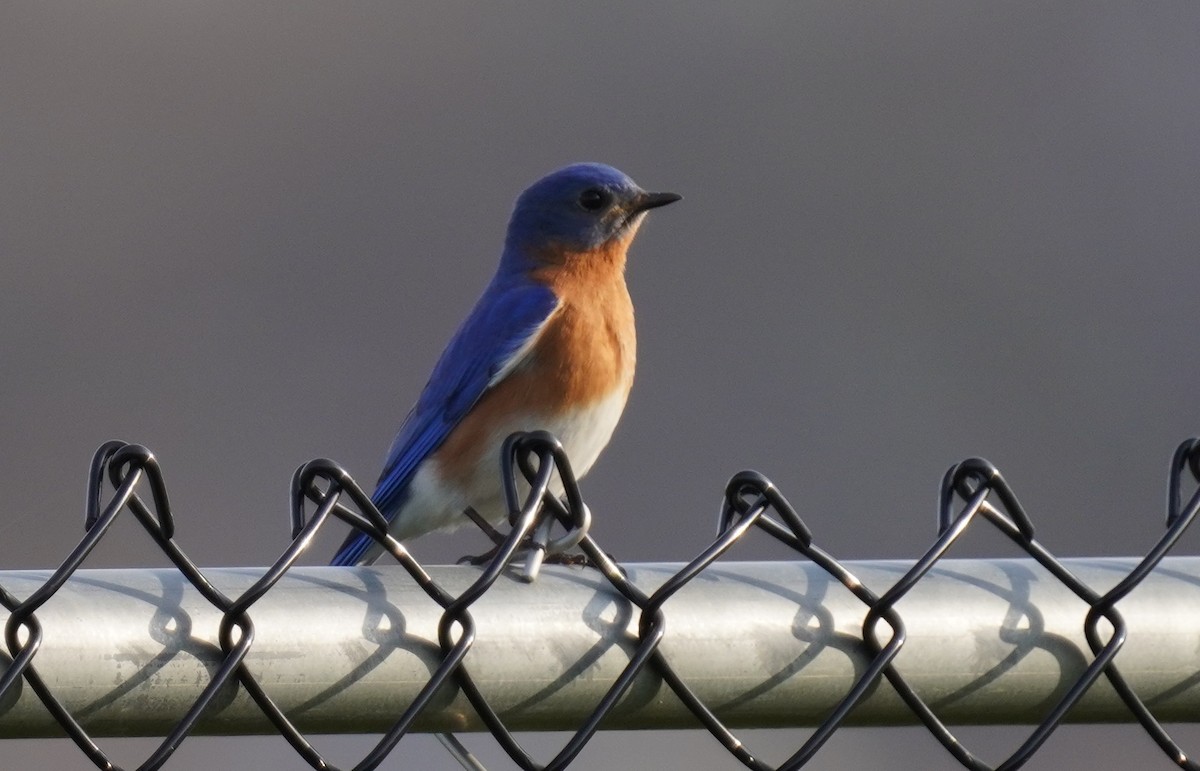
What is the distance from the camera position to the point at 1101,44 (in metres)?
7.21

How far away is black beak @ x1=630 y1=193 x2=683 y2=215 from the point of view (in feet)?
12.0

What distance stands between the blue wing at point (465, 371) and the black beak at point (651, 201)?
0.31 metres

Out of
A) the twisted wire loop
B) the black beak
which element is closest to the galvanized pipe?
the twisted wire loop

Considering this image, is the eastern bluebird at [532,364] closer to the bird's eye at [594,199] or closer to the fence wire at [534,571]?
the bird's eye at [594,199]

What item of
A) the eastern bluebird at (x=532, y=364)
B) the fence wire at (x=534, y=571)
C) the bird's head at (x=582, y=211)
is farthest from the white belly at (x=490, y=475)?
the fence wire at (x=534, y=571)

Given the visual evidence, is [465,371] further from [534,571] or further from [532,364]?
[534,571]

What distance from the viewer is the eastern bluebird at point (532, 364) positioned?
328 cm

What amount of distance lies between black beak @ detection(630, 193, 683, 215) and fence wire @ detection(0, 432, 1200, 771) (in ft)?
6.56

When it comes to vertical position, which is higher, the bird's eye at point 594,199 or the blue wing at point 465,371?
the bird's eye at point 594,199

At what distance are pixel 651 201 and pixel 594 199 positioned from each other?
130 mm

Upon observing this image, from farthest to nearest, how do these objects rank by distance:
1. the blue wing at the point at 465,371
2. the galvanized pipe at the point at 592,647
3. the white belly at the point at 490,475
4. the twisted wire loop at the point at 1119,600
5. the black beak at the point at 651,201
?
the black beak at the point at 651,201
the blue wing at the point at 465,371
the white belly at the point at 490,475
the twisted wire loop at the point at 1119,600
the galvanized pipe at the point at 592,647

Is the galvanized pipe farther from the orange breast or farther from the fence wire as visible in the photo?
the orange breast

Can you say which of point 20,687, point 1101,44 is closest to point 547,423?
point 20,687

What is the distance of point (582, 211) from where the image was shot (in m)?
3.71
